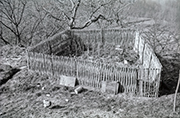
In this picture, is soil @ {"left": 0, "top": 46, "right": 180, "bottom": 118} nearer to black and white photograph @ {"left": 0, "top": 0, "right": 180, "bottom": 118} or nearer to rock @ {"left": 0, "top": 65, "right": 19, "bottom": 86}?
black and white photograph @ {"left": 0, "top": 0, "right": 180, "bottom": 118}

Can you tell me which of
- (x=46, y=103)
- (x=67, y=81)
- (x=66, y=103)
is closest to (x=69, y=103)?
(x=66, y=103)

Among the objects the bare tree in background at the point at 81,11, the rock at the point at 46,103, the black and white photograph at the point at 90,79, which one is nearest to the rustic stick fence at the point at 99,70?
the black and white photograph at the point at 90,79

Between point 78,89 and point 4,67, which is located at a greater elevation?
point 4,67

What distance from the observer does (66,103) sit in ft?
18.8

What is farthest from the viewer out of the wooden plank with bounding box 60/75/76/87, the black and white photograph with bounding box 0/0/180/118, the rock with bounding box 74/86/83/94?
the wooden plank with bounding box 60/75/76/87

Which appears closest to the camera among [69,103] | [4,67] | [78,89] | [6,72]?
[69,103]

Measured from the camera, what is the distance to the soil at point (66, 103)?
17.1 ft

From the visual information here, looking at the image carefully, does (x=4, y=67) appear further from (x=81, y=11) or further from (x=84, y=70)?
(x=81, y=11)

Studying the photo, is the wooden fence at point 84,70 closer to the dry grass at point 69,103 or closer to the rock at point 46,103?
the dry grass at point 69,103

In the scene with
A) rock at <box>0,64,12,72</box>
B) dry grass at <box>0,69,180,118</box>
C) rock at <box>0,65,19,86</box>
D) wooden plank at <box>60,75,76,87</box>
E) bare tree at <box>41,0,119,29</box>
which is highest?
bare tree at <box>41,0,119,29</box>

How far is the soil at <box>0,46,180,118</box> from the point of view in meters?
5.20

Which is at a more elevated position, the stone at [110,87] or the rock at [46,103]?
the stone at [110,87]

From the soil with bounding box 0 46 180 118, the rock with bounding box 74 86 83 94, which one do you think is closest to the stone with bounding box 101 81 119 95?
the soil with bounding box 0 46 180 118

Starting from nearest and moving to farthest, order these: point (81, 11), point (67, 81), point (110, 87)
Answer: point (110, 87)
point (67, 81)
point (81, 11)
